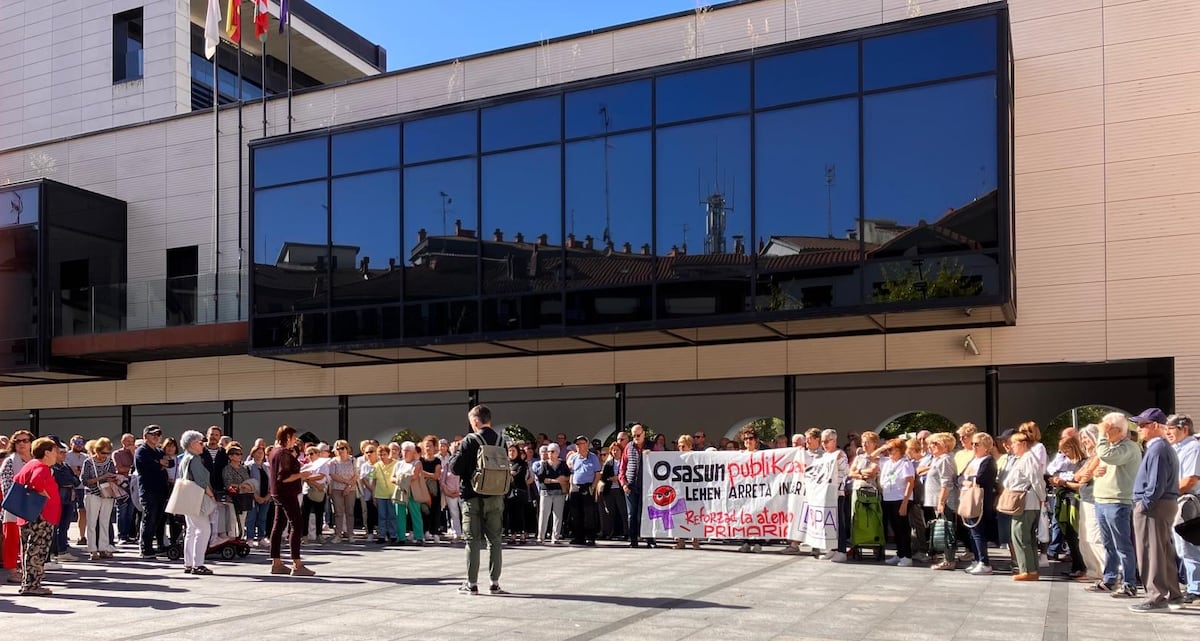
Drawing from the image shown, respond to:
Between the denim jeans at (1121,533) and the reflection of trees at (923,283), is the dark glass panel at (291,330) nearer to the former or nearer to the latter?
the reflection of trees at (923,283)

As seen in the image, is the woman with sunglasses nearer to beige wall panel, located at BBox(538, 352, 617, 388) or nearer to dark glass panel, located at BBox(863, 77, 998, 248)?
beige wall panel, located at BBox(538, 352, 617, 388)

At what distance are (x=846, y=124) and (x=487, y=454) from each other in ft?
33.5

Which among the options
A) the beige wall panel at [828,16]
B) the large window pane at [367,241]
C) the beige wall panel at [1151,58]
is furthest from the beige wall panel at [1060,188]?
the large window pane at [367,241]

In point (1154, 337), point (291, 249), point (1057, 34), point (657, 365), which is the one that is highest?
point (1057, 34)

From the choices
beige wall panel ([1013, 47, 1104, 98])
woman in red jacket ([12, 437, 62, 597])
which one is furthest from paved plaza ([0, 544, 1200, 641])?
beige wall panel ([1013, 47, 1104, 98])

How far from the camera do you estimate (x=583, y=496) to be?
56.2ft

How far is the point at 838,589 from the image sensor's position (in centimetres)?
1087

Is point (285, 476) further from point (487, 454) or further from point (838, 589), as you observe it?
point (838, 589)

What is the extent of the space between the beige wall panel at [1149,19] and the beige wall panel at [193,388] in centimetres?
2167

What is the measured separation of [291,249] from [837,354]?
11787 millimetres

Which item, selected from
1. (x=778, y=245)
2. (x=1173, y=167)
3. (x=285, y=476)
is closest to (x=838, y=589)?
(x=285, y=476)

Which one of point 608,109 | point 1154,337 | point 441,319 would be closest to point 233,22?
point 441,319

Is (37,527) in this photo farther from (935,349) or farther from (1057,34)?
(1057,34)

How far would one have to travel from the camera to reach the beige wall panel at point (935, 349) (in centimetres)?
1902
